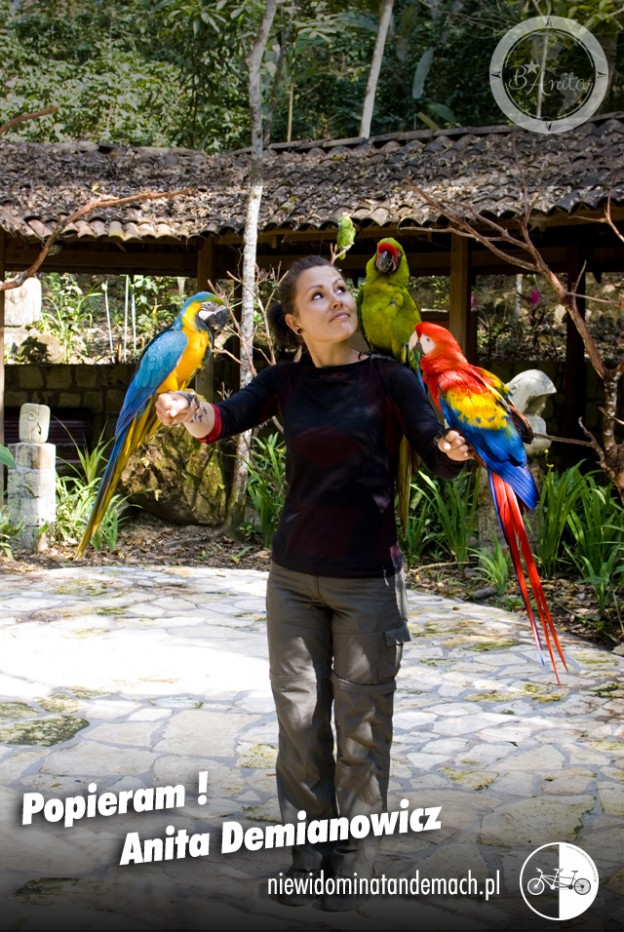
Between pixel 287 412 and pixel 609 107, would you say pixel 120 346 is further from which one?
pixel 287 412

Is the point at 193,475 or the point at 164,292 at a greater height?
the point at 164,292

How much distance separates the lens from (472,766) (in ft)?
12.0

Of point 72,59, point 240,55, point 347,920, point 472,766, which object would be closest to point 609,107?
point 240,55

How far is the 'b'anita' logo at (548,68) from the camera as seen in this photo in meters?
11.5

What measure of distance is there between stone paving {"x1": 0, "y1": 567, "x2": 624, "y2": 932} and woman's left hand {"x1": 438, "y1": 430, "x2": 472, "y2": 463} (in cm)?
118

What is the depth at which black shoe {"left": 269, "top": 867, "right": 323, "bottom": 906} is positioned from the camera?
2.53m

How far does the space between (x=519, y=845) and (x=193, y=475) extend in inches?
233

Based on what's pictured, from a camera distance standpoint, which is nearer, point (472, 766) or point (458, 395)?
point (458, 395)

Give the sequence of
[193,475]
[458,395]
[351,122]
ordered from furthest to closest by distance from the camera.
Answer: [351,122]
[193,475]
[458,395]

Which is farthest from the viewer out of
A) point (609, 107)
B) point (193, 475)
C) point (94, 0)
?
point (94, 0)

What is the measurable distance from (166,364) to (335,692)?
0.89 m

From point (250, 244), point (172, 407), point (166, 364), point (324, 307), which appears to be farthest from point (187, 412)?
point (250, 244)

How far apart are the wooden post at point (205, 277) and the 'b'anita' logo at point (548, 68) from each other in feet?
11.1

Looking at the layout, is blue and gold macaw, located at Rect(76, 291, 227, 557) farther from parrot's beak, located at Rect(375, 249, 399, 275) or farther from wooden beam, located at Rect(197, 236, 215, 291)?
wooden beam, located at Rect(197, 236, 215, 291)
